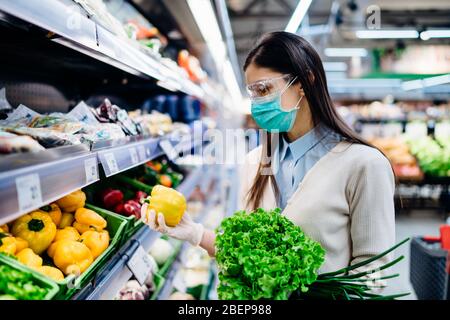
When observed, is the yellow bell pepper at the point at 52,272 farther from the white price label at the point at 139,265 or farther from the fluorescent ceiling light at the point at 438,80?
the fluorescent ceiling light at the point at 438,80

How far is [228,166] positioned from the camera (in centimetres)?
782

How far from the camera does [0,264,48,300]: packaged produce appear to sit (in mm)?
959

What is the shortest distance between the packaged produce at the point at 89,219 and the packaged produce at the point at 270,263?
1.91ft

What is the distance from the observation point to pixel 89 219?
5.07 feet

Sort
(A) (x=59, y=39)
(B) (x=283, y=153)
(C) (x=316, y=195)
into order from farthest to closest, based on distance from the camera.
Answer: (B) (x=283, y=153) → (C) (x=316, y=195) → (A) (x=59, y=39)

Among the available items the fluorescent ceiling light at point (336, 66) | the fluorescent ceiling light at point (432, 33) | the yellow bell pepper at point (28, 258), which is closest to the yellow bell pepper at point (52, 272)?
the yellow bell pepper at point (28, 258)

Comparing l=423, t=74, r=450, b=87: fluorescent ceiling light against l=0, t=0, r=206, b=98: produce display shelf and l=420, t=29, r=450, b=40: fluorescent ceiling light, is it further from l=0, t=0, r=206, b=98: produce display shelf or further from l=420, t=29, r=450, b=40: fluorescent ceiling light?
l=0, t=0, r=206, b=98: produce display shelf

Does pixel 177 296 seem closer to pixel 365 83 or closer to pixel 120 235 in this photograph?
pixel 120 235

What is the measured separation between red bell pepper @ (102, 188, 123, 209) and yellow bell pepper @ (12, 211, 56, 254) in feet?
1.92

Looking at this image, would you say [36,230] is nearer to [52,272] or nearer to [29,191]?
[52,272]

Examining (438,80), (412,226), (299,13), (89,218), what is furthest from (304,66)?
(438,80)

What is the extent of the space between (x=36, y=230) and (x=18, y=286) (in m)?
0.35
